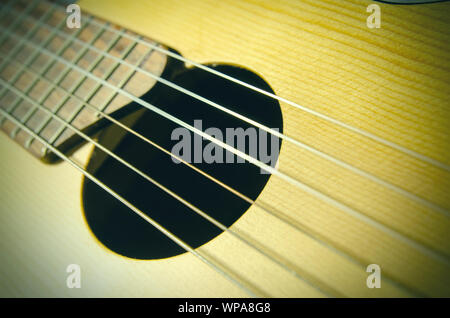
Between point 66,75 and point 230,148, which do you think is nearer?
point 230,148

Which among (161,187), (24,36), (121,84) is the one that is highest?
(24,36)

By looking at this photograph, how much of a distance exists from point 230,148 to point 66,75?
467 millimetres

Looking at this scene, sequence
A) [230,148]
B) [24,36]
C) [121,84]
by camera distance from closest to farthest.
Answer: [230,148], [121,84], [24,36]

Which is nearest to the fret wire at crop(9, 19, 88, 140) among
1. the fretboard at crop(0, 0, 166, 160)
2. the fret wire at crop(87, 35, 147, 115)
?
the fretboard at crop(0, 0, 166, 160)

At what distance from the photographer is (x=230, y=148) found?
43 centimetres

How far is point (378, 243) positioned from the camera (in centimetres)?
36

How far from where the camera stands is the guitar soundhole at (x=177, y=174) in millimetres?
554

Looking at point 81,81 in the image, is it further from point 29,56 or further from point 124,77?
point 29,56

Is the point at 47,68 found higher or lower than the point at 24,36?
lower

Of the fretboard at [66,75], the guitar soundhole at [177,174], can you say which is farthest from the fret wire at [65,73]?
the guitar soundhole at [177,174]

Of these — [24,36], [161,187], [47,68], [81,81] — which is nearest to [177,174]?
[161,187]

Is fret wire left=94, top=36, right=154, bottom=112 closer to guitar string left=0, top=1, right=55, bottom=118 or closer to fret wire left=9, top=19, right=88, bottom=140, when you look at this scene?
fret wire left=9, top=19, right=88, bottom=140
